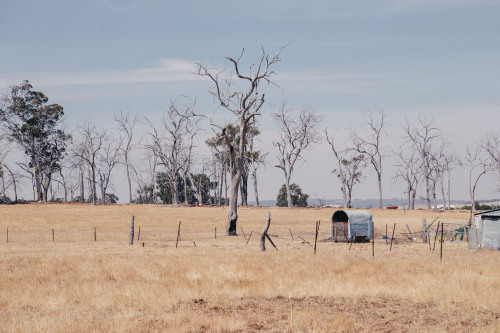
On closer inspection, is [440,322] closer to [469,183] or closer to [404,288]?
[404,288]

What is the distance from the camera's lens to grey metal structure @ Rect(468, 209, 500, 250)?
32062 mm

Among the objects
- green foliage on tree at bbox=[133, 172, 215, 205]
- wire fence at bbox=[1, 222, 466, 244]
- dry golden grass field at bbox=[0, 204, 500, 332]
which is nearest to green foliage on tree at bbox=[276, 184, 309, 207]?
green foliage on tree at bbox=[133, 172, 215, 205]

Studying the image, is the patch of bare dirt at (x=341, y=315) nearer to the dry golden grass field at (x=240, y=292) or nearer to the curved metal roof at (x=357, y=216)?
the dry golden grass field at (x=240, y=292)

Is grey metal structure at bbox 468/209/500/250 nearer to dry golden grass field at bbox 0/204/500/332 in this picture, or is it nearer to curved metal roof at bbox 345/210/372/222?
dry golden grass field at bbox 0/204/500/332

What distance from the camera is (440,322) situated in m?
12.1

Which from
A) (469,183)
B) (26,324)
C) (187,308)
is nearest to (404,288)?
(187,308)

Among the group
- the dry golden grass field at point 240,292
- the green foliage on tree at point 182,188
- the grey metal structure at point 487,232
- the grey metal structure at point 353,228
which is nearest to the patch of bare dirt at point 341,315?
→ the dry golden grass field at point 240,292

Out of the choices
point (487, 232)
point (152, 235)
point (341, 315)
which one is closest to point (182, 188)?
point (152, 235)

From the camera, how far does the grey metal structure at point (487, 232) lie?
32062 mm

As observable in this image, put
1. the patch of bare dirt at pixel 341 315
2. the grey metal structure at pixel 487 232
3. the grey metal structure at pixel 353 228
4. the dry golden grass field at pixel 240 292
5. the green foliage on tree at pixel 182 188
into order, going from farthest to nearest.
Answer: the green foliage on tree at pixel 182 188 → the grey metal structure at pixel 353 228 → the grey metal structure at pixel 487 232 → the dry golden grass field at pixel 240 292 → the patch of bare dirt at pixel 341 315

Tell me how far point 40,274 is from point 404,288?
1325 centimetres

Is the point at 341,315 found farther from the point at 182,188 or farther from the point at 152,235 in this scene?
the point at 182,188

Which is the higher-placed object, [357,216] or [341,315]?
[357,216]

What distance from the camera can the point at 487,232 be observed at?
1278 inches
